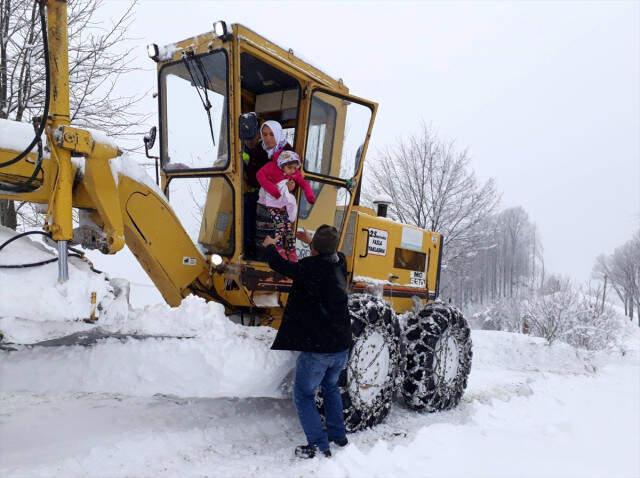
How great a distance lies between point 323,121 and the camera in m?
4.69

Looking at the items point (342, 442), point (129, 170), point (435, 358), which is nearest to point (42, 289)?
point (129, 170)

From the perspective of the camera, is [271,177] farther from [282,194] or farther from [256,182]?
[256,182]

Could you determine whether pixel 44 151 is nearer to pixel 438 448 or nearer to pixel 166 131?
pixel 166 131

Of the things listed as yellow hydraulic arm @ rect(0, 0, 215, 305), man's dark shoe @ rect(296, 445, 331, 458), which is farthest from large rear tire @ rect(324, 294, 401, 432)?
yellow hydraulic arm @ rect(0, 0, 215, 305)

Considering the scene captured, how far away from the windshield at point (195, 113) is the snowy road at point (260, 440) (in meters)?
2.00

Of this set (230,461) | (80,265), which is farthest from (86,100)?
(230,461)

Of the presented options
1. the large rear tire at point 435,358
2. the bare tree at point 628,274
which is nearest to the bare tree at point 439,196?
the large rear tire at point 435,358

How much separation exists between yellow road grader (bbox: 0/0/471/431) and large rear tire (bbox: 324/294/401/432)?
1cm

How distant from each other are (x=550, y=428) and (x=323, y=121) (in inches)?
147

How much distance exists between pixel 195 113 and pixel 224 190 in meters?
0.70

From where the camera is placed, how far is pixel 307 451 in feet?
12.3

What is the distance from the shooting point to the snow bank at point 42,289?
2.72 m

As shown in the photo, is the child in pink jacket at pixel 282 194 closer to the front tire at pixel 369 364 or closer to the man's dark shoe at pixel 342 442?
the front tire at pixel 369 364

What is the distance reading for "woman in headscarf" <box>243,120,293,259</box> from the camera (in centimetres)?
435
